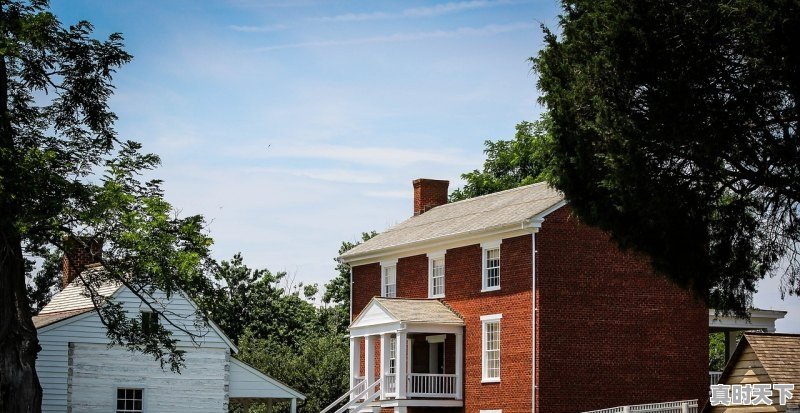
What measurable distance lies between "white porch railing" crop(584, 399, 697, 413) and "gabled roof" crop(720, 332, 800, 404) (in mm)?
6531

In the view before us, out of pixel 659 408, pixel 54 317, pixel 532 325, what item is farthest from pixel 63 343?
pixel 659 408

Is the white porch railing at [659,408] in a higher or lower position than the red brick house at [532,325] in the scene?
lower

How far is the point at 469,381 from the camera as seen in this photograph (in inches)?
1710

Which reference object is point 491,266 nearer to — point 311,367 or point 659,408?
point 659,408

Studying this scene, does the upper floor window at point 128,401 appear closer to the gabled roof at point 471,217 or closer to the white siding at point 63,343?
the white siding at point 63,343

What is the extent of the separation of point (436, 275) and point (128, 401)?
12082 mm

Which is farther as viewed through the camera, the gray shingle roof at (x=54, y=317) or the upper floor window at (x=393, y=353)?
the upper floor window at (x=393, y=353)

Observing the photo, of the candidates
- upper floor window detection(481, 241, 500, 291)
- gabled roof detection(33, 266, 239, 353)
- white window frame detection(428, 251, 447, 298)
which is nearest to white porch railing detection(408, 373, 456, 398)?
white window frame detection(428, 251, 447, 298)

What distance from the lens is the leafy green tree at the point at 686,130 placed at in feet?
88.7

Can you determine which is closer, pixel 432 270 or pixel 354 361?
pixel 432 270

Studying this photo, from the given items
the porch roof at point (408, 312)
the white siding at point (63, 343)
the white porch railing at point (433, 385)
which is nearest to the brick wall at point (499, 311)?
the porch roof at point (408, 312)

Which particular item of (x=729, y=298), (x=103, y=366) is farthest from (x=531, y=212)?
(x=103, y=366)

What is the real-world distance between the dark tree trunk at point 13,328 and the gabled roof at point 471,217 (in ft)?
55.8

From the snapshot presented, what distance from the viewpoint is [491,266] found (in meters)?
43.4
